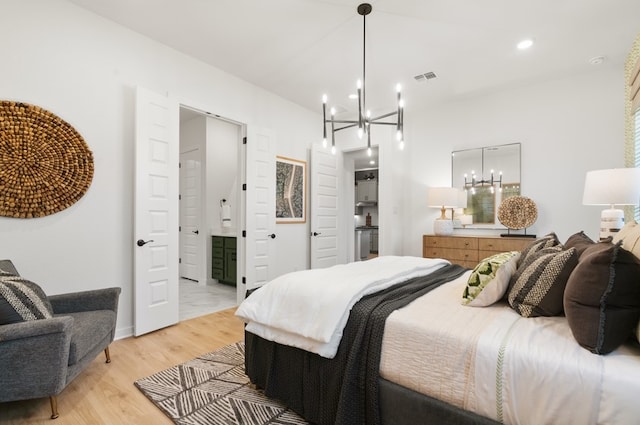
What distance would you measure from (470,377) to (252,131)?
12.2 ft

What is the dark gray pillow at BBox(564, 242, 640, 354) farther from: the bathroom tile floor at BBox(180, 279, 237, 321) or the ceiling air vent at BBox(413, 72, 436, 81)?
the bathroom tile floor at BBox(180, 279, 237, 321)

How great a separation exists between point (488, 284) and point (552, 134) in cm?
333

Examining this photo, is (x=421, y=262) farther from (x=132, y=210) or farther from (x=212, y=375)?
(x=132, y=210)

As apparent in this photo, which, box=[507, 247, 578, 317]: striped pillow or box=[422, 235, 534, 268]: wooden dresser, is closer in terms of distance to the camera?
box=[507, 247, 578, 317]: striped pillow

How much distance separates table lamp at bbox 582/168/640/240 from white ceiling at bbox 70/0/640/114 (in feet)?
4.64

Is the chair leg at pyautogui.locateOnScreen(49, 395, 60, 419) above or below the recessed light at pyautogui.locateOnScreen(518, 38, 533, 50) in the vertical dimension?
below

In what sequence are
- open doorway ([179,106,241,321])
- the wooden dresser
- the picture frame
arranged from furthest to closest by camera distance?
open doorway ([179,106,241,321])
the picture frame
the wooden dresser

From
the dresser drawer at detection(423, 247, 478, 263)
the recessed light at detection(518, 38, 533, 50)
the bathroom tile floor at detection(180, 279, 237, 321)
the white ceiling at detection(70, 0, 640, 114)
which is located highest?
the white ceiling at detection(70, 0, 640, 114)

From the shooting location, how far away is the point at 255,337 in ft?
6.59

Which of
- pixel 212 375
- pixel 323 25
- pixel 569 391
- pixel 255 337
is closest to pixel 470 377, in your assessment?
pixel 569 391

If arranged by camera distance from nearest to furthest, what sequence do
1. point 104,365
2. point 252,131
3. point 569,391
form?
point 569,391
point 104,365
point 252,131

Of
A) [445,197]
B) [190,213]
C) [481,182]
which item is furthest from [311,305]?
[190,213]

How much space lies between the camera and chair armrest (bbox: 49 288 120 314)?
2.27m

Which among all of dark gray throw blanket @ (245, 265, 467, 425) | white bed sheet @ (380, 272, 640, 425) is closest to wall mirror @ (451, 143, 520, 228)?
dark gray throw blanket @ (245, 265, 467, 425)
